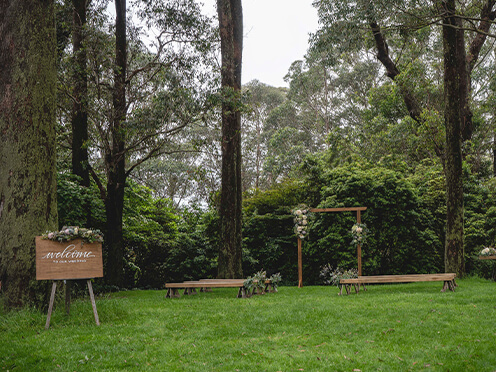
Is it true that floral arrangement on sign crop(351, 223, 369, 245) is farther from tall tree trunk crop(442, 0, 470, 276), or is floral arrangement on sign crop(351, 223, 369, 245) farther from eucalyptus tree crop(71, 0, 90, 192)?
eucalyptus tree crop(71, 0, 90, 192)

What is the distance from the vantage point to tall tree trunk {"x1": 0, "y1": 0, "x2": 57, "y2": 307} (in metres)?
7.25

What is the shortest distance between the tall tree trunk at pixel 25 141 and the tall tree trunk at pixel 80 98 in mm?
4348

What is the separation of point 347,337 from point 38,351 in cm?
401

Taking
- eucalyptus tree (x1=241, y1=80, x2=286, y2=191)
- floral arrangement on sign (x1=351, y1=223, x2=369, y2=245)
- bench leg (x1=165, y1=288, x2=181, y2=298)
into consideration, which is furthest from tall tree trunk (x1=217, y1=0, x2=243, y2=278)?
eucalyptus tree (x1=241, y1=80, x2=286, y2=191)

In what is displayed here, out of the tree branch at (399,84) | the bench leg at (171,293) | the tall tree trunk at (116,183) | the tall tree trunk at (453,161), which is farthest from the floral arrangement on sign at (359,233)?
the tree branch at (399,84)

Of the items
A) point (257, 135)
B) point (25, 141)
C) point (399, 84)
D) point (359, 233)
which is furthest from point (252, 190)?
point (257, 135)

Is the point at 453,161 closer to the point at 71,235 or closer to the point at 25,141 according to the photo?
the point at 71,235

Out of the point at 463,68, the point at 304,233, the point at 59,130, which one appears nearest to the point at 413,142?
the point at 463,68

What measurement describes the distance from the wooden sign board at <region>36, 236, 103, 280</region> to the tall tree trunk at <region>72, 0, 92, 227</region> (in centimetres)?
628

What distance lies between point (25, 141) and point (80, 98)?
532cm

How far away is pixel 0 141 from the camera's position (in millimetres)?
7555

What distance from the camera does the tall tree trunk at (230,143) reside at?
12.4 m

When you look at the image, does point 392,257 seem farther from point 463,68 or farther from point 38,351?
point 38,351

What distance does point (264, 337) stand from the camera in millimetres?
6148
